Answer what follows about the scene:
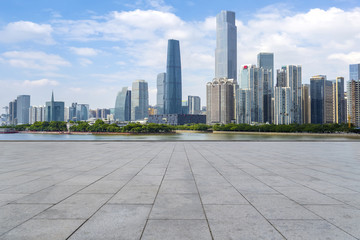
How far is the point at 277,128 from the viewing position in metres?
171

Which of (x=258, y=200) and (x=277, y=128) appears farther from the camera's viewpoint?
(x=277, y=128)

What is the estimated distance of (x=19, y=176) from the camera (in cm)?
1174

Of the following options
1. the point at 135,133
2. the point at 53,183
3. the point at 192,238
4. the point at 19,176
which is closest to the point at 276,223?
the point at 192,238

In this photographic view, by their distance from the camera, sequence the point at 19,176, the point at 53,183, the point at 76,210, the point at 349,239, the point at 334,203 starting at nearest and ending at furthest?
1. the point at 349,239
2. the point at 76,210
3. the point at 334,203
4. the point at 53,183
5. the point at 19,176

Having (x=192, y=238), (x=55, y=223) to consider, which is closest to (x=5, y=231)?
(x=55, y=223)

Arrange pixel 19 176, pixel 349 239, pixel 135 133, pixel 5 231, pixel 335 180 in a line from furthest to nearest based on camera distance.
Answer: pixel 135 133, pixel 19 176, pixel 335 180, pixel 5 231, pixel 349 239

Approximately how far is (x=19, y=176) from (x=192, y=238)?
9969mm

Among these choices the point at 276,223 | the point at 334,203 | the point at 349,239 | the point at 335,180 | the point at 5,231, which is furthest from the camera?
the point at 335,180

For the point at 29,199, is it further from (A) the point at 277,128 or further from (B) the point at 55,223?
(A) the point at 277,128

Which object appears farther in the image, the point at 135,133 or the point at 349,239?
the point at 135,133

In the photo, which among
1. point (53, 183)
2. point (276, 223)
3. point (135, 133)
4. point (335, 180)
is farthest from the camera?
point (135, 133)

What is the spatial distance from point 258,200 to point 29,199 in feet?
23.1

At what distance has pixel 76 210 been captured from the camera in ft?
22.7

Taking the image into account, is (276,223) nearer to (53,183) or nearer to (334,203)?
(334,203)
